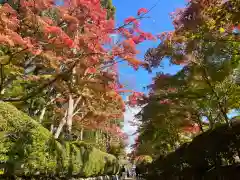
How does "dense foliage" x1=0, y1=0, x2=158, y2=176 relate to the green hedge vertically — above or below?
above

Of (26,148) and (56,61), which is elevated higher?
(56,61)

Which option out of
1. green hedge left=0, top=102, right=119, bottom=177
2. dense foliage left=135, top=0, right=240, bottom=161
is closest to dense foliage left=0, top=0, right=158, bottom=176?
green hedge left=0, top=102, right=119, bottom=177

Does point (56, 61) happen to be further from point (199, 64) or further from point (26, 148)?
point (199, 64)

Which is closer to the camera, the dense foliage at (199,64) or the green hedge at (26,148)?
the green hedge at (26,148)

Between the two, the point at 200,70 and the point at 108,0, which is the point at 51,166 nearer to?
the point at 200,70

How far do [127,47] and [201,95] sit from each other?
530 cm

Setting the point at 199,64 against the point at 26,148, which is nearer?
the point at 26,148

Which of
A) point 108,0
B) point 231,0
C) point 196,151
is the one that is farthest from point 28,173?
point 108,0

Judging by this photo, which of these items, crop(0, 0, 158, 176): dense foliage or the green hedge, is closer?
the green hedge

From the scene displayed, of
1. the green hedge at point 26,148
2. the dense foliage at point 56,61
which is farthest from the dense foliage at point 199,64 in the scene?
the green hedge at point 26,148

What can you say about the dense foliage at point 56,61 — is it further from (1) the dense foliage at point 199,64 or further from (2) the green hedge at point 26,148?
(1) the dense foliage at point 199,64

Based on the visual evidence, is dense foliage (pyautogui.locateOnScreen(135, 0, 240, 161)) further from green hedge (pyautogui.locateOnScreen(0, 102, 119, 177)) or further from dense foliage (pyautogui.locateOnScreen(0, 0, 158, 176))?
green hedge (pyautogui.locateOnScreen(0, 102, 119, 177))

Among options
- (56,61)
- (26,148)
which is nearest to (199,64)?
(56,61)

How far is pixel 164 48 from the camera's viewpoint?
8.96 meters
